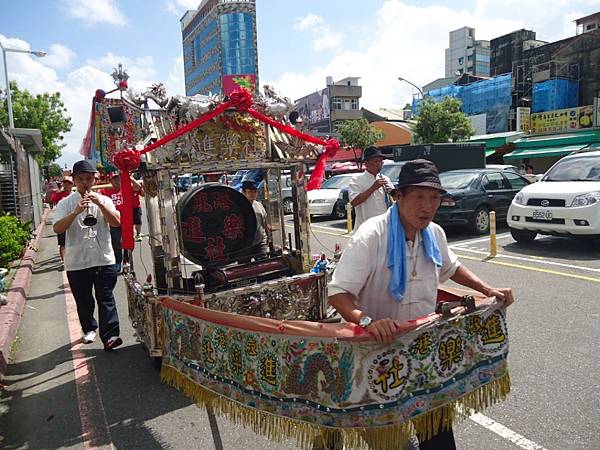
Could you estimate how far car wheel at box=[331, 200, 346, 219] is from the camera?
15091 mm

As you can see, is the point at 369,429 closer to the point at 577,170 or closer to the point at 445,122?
the point at 577,170

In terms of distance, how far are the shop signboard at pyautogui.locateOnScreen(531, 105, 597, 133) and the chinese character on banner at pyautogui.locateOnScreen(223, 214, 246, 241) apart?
23.8 metres

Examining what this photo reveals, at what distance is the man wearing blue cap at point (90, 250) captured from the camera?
4.62 metres

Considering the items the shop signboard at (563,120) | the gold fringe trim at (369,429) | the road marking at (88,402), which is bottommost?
the road marking at (88,402)

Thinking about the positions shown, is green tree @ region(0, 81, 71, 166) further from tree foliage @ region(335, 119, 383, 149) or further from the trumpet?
the trumpet

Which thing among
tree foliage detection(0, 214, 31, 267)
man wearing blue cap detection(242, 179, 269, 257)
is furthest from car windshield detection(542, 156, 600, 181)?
tree foliage detection(0, 214, 31, 267)

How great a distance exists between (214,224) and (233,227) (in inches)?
8.1

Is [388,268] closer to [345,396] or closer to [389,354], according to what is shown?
[389,354]

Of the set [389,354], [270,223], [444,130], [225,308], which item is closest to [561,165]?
[270,223]

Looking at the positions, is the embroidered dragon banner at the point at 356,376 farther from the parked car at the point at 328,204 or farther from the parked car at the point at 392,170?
the parked car at the point at 328,204

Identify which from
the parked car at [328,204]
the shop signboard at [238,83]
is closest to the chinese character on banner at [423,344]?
the shop signboard at [238,83]

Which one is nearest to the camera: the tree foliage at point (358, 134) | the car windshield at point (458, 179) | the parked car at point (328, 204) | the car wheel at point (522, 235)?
the car wheel at point (522, 235)

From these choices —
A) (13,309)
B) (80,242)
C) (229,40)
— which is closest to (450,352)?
(80,242)

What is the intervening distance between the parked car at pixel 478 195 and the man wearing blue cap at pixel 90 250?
7.42 m
